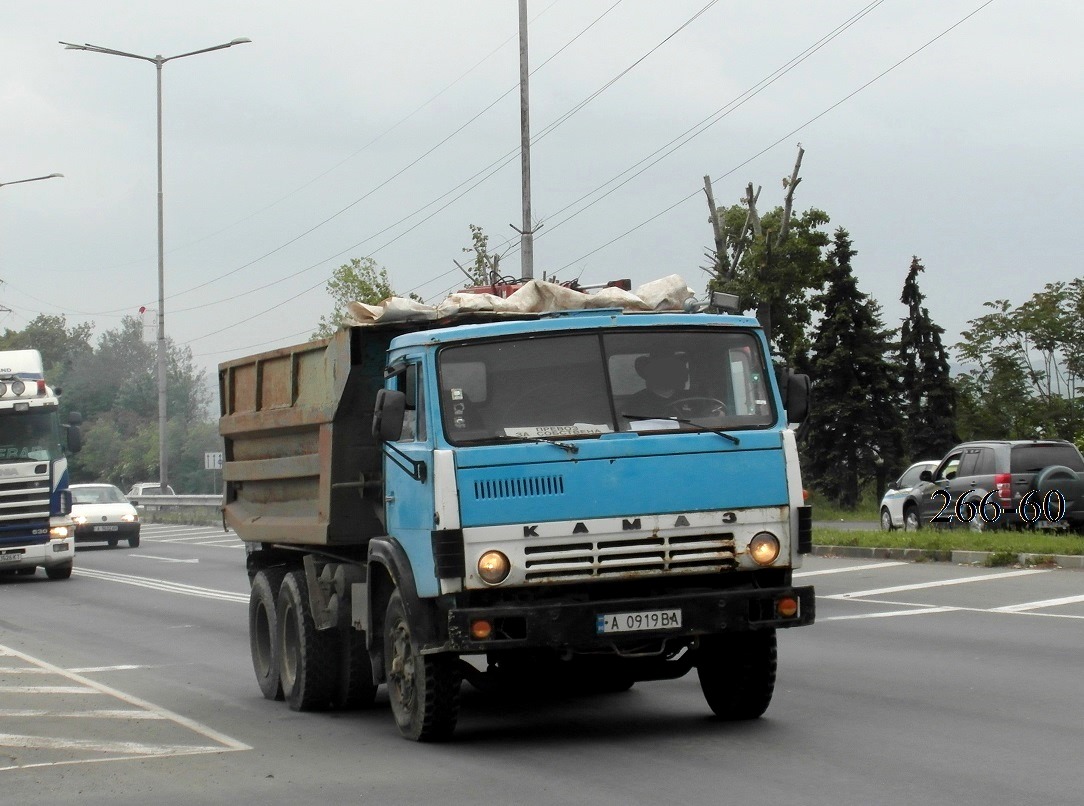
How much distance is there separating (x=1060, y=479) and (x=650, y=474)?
18580 mm

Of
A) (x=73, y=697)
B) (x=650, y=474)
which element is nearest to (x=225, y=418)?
(x=73, y=697)

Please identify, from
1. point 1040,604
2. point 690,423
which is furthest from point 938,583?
point 690,423

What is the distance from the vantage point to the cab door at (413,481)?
26.9 ft

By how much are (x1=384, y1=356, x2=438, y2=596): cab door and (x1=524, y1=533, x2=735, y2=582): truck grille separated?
569mm

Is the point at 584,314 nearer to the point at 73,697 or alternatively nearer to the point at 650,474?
the point at 650,474

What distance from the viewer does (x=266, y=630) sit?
458 inches

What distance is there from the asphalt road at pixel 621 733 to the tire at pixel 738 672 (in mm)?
132

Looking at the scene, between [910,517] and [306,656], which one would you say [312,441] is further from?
[910,517]

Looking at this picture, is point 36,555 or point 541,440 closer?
point 541,440

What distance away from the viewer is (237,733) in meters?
9.71

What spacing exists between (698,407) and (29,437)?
18309 mm

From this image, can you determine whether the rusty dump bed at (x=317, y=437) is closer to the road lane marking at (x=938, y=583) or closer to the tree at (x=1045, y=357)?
the road lane marking at (x=938, y=583)

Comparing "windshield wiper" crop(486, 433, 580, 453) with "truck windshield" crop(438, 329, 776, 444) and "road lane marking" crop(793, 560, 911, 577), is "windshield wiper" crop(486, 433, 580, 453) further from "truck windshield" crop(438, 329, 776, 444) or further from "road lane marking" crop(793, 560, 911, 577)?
"road lane marking" crop(793, 560, 911, 577)

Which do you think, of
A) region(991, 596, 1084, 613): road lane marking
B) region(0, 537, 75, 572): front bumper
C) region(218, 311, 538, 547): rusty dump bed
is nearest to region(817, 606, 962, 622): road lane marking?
region(991, 596, 1084, 613): road lane marking
